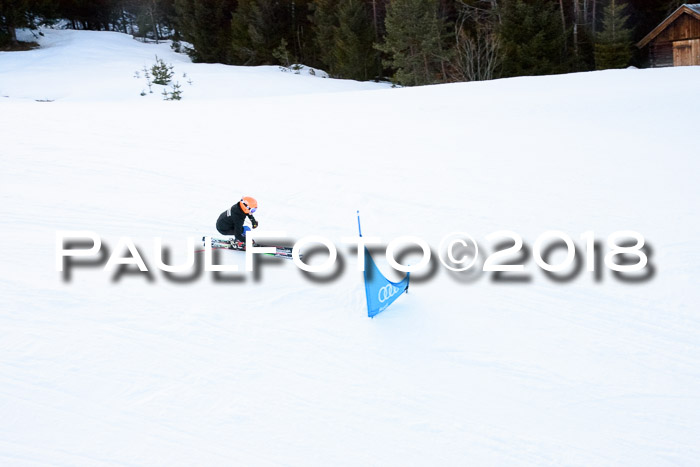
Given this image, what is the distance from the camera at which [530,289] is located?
6805mm

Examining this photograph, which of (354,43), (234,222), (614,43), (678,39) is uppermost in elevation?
(354,43)

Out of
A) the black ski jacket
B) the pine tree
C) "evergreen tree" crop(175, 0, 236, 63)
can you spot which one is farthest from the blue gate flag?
"evergreen tree" crop(175, 0, 236, 63)

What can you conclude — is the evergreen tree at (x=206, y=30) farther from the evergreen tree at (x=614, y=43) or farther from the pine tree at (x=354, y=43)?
the evergreen tree at (x=614, y=43)

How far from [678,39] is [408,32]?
11.5 m

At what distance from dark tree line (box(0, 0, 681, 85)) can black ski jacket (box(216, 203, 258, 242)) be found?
20.0 m

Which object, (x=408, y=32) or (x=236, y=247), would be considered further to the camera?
(x=408, y=32)

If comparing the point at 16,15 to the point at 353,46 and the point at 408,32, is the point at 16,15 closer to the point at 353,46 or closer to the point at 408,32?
the point at 353,46

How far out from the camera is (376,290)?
6035 mm

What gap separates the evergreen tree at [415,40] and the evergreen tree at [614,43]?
713 cm

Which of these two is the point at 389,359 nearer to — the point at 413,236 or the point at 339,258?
the point at 339,258

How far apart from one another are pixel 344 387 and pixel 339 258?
281 centimetres

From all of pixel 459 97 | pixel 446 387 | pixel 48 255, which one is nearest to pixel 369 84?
pixel 459 97

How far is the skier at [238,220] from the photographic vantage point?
724cm

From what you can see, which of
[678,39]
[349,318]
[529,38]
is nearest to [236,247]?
[349,318]
